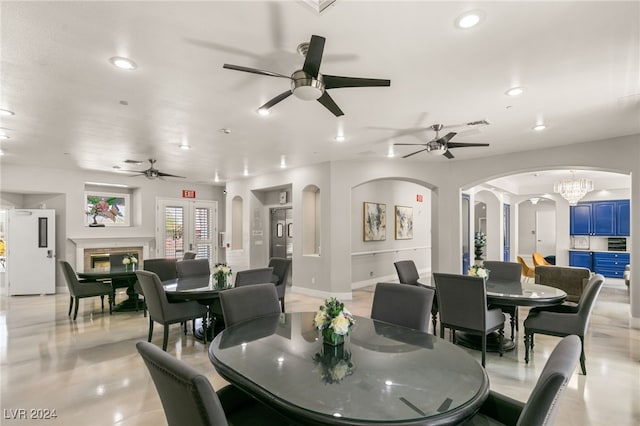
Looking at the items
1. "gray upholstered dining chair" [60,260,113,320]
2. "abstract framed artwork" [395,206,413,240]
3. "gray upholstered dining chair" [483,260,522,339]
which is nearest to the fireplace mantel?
"gray upholstered dining chair" [60,260,113,320]

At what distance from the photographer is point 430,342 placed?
2.09 m

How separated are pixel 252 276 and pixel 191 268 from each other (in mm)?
1672

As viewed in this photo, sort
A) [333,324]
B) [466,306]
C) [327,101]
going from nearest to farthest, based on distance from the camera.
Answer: [333,324] → [327,101] → [466,306]

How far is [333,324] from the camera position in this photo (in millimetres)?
1979

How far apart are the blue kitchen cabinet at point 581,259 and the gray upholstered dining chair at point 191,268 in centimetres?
1007

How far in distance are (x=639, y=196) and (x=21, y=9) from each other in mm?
7324

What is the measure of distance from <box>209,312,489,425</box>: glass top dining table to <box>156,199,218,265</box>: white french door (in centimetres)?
796

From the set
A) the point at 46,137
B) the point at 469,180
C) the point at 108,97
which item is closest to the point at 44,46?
the point at 108,97

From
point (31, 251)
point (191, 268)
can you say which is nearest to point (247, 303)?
point (191, 268)

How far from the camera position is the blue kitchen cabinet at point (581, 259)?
9.30m

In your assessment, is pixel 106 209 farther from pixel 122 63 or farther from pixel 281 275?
pixel 122 63

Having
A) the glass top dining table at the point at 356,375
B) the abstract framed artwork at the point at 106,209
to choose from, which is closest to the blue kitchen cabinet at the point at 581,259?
the glass top dining table at the point at 356,375

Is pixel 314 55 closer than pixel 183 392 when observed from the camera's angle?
No

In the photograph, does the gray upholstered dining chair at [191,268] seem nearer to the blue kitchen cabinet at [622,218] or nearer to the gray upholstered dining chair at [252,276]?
the gray upholstered dining chair at [252,276]
